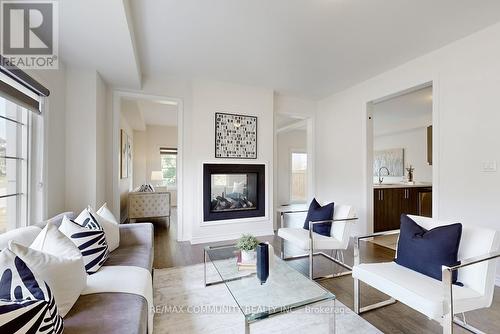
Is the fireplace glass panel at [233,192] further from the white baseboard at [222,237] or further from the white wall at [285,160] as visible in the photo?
the white wall at [285,160]

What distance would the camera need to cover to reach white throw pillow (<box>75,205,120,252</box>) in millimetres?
1911

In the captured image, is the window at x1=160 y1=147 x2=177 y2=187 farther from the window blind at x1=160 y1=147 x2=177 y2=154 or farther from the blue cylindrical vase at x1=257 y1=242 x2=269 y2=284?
→ the blue cylindrical vase at x1=257 y1=242 x2=269 y2=284

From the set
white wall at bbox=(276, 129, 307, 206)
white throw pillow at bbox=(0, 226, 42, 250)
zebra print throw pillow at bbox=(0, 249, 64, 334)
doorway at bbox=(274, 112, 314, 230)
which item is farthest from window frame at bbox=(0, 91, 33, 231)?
white wall at bbox=(276, 129, 307, 206)

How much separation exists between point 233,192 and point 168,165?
473 cm

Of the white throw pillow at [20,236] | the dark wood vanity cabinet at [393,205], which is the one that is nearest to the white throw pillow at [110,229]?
the white throw pillow at [20,236]

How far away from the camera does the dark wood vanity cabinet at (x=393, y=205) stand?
13.5 feet

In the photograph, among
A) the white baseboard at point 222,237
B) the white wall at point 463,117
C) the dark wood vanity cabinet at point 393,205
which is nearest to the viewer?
the white wall at point 463,117

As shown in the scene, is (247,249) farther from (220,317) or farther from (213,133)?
(213,133)

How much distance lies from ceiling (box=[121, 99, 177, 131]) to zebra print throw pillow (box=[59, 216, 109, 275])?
3270 mm

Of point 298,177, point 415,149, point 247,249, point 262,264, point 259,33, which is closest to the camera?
point 262,264

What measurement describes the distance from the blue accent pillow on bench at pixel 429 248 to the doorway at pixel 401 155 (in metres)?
1.55

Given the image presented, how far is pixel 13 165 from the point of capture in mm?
2113

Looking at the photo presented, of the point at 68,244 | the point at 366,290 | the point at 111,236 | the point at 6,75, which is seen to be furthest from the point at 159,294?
the point at 6,75

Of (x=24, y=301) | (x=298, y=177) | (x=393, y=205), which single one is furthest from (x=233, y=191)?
(x=298, y=177)
